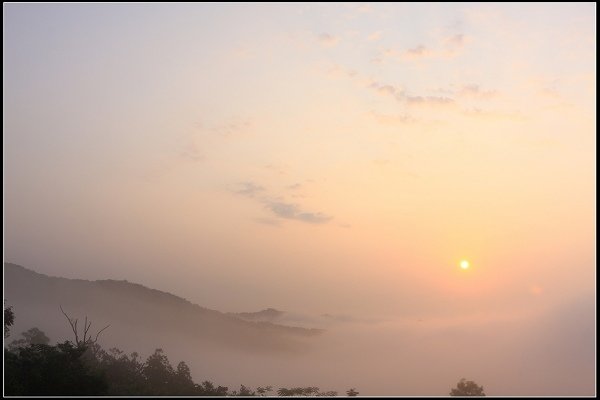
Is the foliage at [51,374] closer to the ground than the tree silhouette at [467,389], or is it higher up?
higher up

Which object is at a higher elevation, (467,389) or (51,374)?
(51,374)

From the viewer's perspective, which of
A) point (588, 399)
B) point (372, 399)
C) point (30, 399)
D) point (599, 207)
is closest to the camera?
point (372, 399)

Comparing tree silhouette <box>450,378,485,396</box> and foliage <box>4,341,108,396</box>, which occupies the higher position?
foliage <box>4,341,108,396</box>

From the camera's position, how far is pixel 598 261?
29.7 m

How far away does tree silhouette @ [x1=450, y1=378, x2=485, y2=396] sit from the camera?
120ft

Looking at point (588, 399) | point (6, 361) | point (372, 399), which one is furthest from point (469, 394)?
point (6, 361)

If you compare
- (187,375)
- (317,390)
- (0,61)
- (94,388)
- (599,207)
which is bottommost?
(317,390)

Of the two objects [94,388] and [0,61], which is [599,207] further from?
[0,61]

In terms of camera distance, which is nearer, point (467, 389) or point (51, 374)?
point (51, 374)

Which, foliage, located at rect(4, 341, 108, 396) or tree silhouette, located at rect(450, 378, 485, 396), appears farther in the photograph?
tree silhouette, located at rect(450, 378, 485, 396)

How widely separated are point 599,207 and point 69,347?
36386 mm

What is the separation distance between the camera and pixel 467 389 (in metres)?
37.1

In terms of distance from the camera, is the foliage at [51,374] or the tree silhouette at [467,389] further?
the tree silhouette at [467,389]

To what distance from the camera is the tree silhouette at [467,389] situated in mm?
36688
